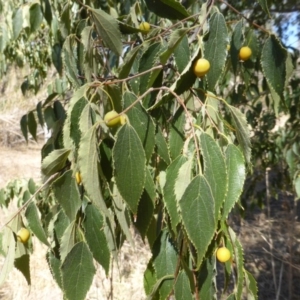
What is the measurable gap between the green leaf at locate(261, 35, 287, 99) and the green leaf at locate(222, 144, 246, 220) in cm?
23

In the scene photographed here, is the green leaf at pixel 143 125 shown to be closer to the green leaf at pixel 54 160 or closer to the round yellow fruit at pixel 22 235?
the green leaf at pixel 54 160

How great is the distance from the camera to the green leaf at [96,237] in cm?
74

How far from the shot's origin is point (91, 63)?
979mm

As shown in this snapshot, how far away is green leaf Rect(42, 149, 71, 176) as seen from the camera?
0.75m

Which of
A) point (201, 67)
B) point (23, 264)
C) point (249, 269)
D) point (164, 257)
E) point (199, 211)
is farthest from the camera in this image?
point (249, 269)

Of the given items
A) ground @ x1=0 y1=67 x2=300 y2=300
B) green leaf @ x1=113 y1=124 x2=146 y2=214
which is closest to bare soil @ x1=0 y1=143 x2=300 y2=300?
ground @ x1=0 y1=67 x2=300 y2=300

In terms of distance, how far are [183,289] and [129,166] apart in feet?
0.70

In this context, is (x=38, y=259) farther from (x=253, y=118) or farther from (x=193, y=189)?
(x=193, y=189)

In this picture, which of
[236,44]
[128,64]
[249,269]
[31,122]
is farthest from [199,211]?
[249,269]

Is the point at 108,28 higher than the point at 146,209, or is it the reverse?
the point at 108,28

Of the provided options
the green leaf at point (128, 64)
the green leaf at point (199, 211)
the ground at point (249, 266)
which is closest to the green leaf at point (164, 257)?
the green leaf at point (199, 211)

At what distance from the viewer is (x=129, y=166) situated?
623mm

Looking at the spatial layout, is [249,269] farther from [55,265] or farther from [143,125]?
[143,125]

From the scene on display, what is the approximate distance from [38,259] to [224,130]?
3373 millimetres
